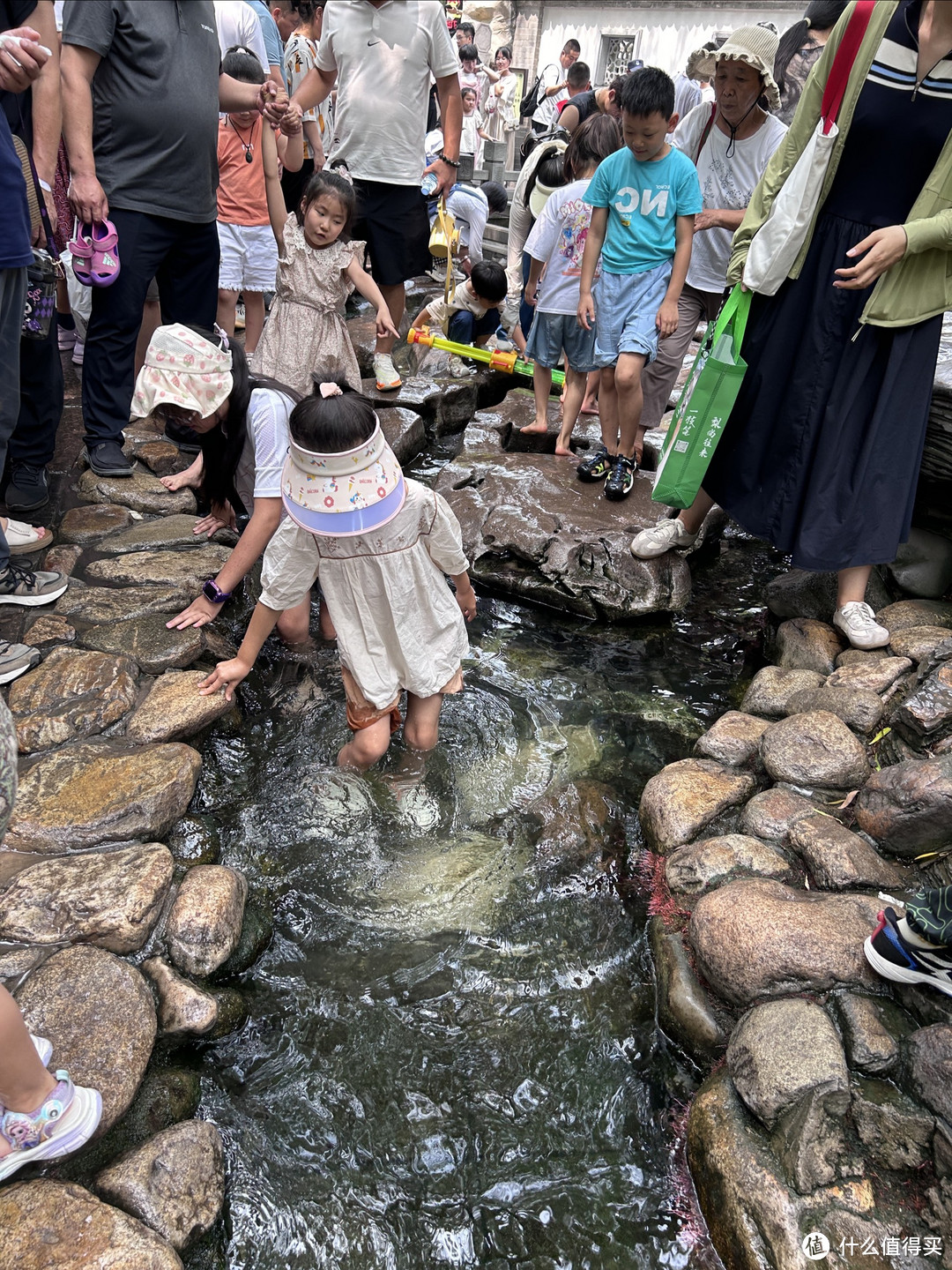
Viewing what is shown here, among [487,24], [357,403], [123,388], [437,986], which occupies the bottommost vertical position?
[437,986]

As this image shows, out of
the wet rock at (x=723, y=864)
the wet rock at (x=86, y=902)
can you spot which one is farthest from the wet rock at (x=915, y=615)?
the wet rock at (x=86, y=902)

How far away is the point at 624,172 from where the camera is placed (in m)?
3.90

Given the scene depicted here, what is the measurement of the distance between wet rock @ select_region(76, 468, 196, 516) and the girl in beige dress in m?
0.70

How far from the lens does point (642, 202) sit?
3.90 meters

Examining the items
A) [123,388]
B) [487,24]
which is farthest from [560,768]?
[487,24]

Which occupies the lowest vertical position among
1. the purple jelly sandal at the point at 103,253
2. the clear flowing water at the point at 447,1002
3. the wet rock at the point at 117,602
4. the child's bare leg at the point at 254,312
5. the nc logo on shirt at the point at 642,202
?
the clear flowing water at the point at 447,1002

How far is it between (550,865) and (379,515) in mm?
1269

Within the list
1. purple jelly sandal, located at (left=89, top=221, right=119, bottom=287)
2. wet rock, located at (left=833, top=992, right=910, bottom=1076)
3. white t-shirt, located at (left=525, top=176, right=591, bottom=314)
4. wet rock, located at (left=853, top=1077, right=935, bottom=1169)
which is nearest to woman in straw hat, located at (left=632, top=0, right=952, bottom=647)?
wet rock, located at (left=833, top=992, right=910, bottom=1076)

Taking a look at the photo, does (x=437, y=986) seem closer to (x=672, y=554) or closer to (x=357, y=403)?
(x=357, y=403)

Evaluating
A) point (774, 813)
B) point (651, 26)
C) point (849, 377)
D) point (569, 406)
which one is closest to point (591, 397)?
point (569, 406)

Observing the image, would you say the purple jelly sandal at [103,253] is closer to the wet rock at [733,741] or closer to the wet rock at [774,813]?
the wet rock at [733,741]

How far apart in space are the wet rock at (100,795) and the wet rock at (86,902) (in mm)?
110

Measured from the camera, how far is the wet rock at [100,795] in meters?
2.46

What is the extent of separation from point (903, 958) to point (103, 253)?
3669mm
